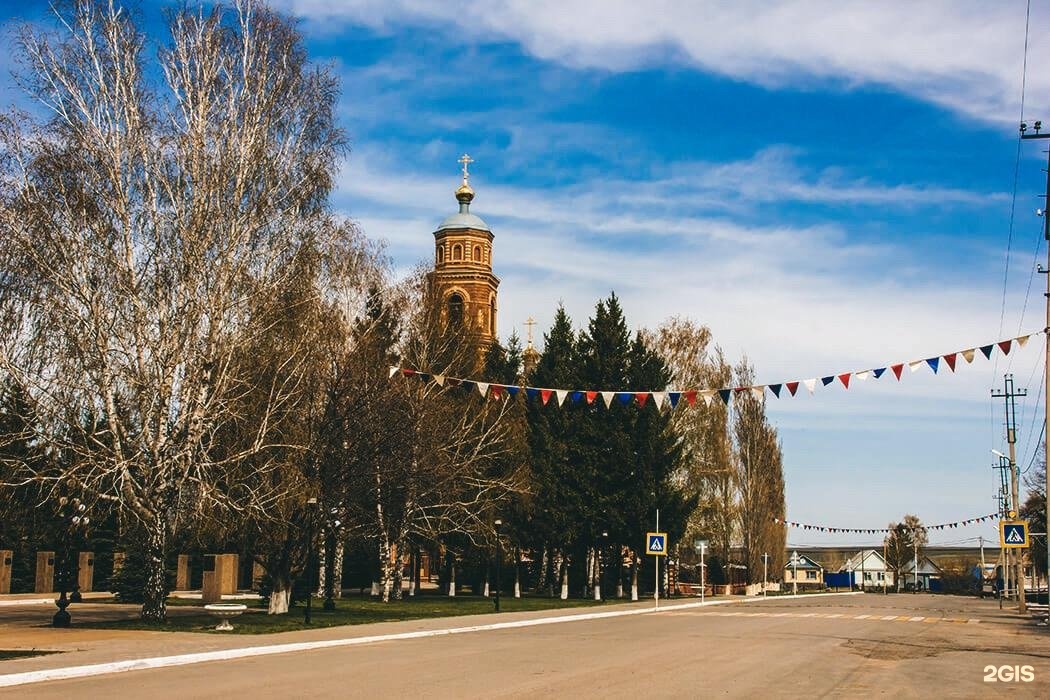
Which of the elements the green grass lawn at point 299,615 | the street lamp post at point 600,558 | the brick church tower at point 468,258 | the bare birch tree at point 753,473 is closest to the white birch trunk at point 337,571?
the green grass lawn at point 299,615

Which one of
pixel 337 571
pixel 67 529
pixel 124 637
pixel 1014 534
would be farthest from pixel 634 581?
pixel 124 637

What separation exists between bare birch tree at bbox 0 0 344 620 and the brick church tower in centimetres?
5774

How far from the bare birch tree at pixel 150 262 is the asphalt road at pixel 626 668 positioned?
28.2 ft

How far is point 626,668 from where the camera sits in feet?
55.8

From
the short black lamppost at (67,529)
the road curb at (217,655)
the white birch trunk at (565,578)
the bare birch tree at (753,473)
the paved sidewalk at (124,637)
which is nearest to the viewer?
the road curb at (217,655)

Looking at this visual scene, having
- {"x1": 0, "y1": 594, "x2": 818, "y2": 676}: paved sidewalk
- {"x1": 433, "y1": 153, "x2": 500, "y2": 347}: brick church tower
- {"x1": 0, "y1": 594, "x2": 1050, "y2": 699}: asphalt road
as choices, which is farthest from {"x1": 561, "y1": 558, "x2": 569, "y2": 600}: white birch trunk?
{"x1": 433, "y1": 153, "x2": 500, "y2": 347}: brick church tower

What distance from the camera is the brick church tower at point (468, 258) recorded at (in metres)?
89.3

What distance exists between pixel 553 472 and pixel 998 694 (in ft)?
131

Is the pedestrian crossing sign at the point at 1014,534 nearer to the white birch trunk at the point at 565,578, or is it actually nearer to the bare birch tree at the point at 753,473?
the white birch trunk at the point at 565,578

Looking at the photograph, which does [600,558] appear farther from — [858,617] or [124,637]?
[124,637]

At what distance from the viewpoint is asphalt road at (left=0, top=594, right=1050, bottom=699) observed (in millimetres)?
13805

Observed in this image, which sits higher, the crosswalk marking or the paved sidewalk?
the paved sidewalk

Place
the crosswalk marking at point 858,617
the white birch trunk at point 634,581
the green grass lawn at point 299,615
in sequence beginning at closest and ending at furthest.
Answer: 1. the green grass lawn at point 299,615
2. the crosswalk marking at point 858,617
3. the white birch trunk at point 634,581

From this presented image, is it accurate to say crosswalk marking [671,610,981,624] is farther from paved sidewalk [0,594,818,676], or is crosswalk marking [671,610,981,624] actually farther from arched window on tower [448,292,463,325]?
arched window on tower [448,292,463,325]
